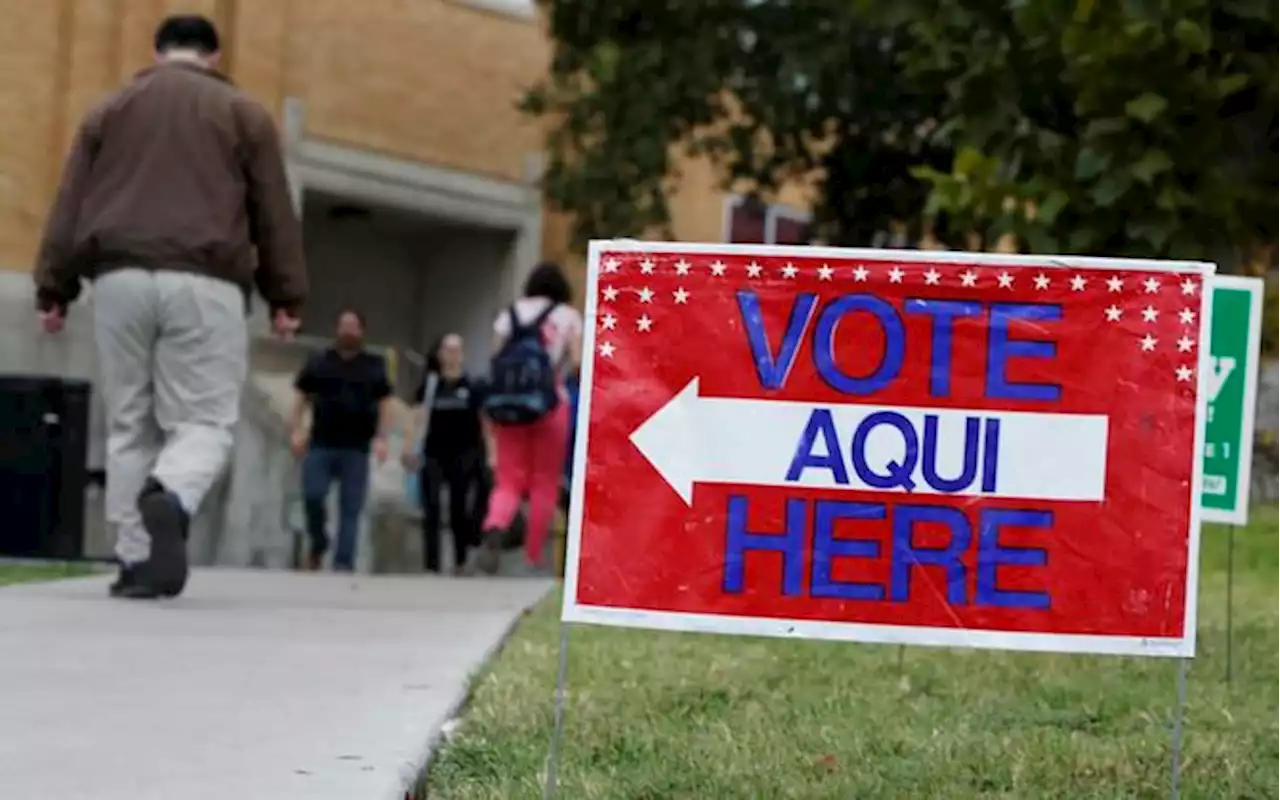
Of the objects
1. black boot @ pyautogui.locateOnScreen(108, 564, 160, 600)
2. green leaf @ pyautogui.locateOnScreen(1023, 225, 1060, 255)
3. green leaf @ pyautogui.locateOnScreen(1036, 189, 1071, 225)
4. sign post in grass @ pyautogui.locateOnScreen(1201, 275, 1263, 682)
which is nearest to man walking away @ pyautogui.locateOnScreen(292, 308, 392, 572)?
green leaf @ pyautogui.locateOnScreen(1023, 225, 1060, 255)

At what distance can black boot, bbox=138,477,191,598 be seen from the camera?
7277 mm

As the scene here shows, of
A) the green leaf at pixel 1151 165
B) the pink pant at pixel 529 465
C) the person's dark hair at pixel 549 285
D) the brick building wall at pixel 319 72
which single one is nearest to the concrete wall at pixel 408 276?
the brick building wall at pixel 319 72

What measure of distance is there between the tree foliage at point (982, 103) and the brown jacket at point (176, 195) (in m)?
3.53

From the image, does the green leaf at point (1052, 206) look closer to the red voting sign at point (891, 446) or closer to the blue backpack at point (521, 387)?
the blue backpack at point (521, 387)

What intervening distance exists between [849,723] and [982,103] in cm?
641

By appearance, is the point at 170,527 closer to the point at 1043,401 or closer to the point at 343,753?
the point at 343,753

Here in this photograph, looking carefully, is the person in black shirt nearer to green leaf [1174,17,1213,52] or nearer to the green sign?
green leaf [1174,17,1213,52]

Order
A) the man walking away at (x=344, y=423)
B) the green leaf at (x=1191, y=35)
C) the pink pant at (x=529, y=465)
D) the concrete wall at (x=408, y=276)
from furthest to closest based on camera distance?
the concrete wall at (x=408, y=276) < the man walking away at (x=344, y=423) < the pink pant at (x=529, y=465) < the green leaf at (x=1191, y=35)

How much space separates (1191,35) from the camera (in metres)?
8.57

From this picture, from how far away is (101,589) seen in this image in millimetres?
8195

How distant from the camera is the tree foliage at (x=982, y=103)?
357 inches

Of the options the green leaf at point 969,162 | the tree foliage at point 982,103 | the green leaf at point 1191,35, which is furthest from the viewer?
the green leaf at point 969,162

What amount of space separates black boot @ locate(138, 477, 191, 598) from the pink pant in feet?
11.9

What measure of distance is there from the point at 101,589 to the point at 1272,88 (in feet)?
17.1
